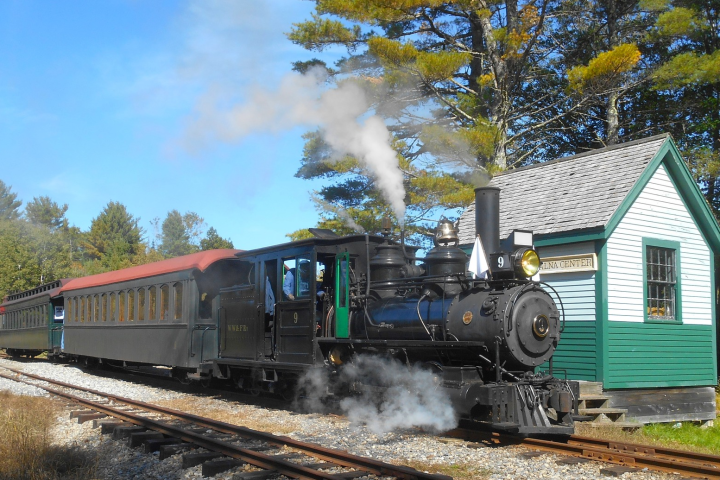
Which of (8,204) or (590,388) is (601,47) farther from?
(8,204)

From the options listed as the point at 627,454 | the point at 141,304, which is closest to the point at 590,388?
the point at 627,454

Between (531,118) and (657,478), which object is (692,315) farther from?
(531,118)

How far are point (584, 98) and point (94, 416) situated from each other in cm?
1545

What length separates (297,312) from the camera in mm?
10203

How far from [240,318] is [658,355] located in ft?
24.1

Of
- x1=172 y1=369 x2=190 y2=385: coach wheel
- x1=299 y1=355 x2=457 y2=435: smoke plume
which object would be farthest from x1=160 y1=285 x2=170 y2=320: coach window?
x1=299 y1=355 x2=457 y2=435: smoke plume

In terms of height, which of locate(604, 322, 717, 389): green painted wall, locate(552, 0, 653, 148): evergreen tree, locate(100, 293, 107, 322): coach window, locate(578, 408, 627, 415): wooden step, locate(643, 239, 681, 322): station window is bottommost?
locate(578, 408, 627, 415): wooden step

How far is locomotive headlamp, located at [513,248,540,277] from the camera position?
812 centimetres

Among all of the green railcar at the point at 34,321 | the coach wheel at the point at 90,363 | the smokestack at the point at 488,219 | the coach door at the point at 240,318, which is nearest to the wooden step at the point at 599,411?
the smokestack at the point at 488,219

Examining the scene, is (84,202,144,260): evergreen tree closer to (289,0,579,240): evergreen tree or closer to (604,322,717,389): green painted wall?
(289,0,579,240): evergreen tree

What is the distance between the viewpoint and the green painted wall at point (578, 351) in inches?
439

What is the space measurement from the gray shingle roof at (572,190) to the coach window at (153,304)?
658 centimetres

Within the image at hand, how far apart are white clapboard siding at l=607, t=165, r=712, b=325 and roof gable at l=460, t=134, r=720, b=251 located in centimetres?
25

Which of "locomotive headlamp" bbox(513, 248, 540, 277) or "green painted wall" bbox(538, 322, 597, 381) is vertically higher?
"locomotive headlamp" bbox(513, 248, 540, 277)
